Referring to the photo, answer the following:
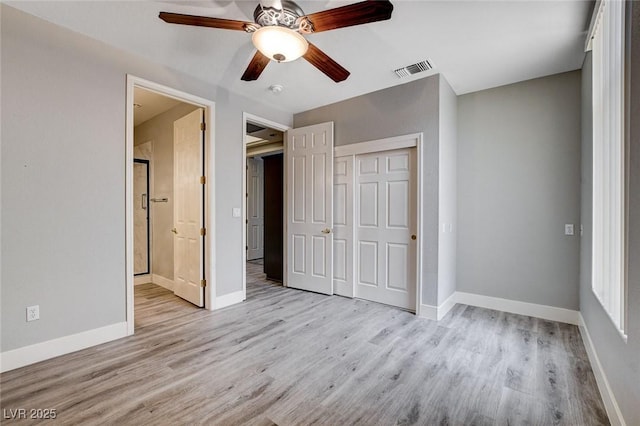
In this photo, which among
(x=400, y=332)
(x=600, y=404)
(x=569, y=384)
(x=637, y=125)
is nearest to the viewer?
(x=637, y=125)

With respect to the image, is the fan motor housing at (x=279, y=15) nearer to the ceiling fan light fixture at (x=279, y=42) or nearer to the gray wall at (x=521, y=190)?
the ceiling fan light fixture at (x=279, y=42)

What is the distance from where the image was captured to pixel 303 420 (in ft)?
5.40

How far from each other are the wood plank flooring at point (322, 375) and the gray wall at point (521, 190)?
52 centimetres

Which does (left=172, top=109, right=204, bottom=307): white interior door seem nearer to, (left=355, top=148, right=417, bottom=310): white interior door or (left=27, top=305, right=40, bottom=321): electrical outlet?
(left=27, top=305, right=40, bottom=321): electrical outlet

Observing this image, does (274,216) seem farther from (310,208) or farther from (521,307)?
(521,307)

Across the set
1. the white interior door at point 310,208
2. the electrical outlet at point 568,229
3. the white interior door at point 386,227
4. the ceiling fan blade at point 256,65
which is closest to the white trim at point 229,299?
the white interior door at point 310,208

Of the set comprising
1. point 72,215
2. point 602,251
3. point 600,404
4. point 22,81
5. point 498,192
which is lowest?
point 600,404

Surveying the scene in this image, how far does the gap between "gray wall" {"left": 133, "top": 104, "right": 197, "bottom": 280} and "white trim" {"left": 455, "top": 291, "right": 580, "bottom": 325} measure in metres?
4.36

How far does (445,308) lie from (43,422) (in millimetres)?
3571

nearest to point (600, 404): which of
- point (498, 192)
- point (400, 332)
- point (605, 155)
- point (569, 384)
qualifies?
point (569, 384)

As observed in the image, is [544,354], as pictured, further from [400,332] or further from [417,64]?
[417,64]

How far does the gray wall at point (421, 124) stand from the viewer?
3207mm

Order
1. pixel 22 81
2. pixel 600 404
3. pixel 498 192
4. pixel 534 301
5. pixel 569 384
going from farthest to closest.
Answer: pixel 498 192
pixel 534 301
pixel 22 81
pixel 569 384
pixel 600 404

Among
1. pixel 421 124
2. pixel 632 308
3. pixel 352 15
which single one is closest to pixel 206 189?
pixel 352 15
